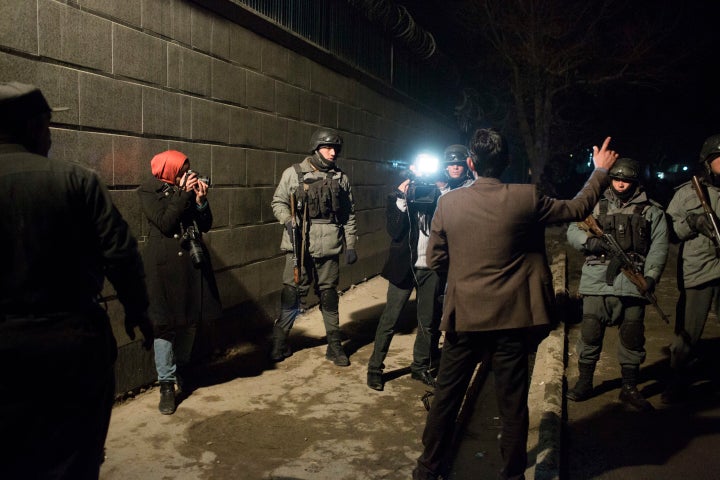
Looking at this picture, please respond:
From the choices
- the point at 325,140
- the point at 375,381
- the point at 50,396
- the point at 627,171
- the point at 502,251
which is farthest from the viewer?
the point at 325,140

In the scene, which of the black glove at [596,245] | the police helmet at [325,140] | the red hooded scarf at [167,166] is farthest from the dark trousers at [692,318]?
the red hooded scarf at [167,166]

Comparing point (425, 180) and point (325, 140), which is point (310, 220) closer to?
point (325, 140)

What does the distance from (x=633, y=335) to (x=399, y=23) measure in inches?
339

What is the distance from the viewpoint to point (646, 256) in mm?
4930

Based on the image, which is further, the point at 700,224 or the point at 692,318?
the point at 692,318

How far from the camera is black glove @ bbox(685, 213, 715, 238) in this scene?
196 inches

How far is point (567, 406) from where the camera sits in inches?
204

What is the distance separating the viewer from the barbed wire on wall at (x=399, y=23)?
1058cm

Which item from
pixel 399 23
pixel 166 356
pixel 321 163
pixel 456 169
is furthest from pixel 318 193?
pixel 399 23

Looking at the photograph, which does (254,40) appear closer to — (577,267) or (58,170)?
(58,170)

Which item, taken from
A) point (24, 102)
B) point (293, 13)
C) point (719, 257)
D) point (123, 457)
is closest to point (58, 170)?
point (24, 102)

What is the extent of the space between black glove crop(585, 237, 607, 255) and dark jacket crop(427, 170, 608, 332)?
155 cm

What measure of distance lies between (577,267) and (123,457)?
10590mm

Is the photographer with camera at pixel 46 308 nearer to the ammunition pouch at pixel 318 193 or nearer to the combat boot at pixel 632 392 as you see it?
the ammunition pouch at pixel 318 193
